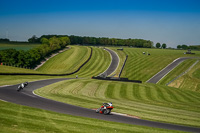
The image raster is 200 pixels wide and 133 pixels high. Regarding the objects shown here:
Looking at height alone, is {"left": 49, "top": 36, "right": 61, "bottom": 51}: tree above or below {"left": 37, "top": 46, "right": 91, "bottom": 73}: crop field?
above

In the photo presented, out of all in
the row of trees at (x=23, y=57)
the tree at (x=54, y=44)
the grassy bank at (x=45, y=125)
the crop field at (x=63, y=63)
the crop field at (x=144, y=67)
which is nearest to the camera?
the grassy bank at (x=45, y=125)

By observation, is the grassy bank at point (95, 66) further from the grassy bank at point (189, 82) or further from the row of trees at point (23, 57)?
the grassy bank at point (189, 82)

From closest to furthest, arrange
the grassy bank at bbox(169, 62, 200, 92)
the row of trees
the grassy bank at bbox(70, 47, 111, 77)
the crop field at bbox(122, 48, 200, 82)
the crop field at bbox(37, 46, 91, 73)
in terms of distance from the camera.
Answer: the grassy bank at bbox(169, 62, 200, 92), the crop field at bbox(122, 48, 200, 82), the grassy bank at bbox(70, 47, 111, 77), the row of trees, the crop field at bbox(37, 46, 91, 73)

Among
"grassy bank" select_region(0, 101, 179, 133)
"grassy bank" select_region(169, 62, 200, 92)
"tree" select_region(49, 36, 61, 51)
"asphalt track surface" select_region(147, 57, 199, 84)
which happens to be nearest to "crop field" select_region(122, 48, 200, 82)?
"asphalt track surface" select_region(147, 57, 199, 84)

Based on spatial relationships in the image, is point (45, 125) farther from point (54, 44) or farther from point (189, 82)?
point (54, 44)

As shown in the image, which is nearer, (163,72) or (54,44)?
(163,72)

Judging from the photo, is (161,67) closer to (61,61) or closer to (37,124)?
(61,61)

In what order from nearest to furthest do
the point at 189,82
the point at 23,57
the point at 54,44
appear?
the point at 189,82
the point at 23,57
the point at 54,44

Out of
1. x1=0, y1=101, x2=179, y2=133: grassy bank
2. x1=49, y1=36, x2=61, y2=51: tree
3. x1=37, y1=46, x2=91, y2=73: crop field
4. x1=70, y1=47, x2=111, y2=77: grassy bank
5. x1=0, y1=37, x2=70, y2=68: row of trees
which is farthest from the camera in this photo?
x1=49, y1=36, x2=61, y2=51: tree

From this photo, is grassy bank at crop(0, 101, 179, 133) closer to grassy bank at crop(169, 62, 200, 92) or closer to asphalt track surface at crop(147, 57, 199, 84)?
grassy bank at crop(169, 62, 200, 92)

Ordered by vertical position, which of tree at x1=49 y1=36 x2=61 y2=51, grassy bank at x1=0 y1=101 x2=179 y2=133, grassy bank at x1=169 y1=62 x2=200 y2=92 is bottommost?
grassy bank at x1=169 y1=62 x2=200 y2=92

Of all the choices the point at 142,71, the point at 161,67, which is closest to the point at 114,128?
the point at 142,71

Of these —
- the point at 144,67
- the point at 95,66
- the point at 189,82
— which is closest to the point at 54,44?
the point at 95,66

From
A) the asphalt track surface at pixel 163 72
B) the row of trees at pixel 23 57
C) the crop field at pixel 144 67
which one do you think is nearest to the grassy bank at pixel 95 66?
the crop field at pixel 144 67
